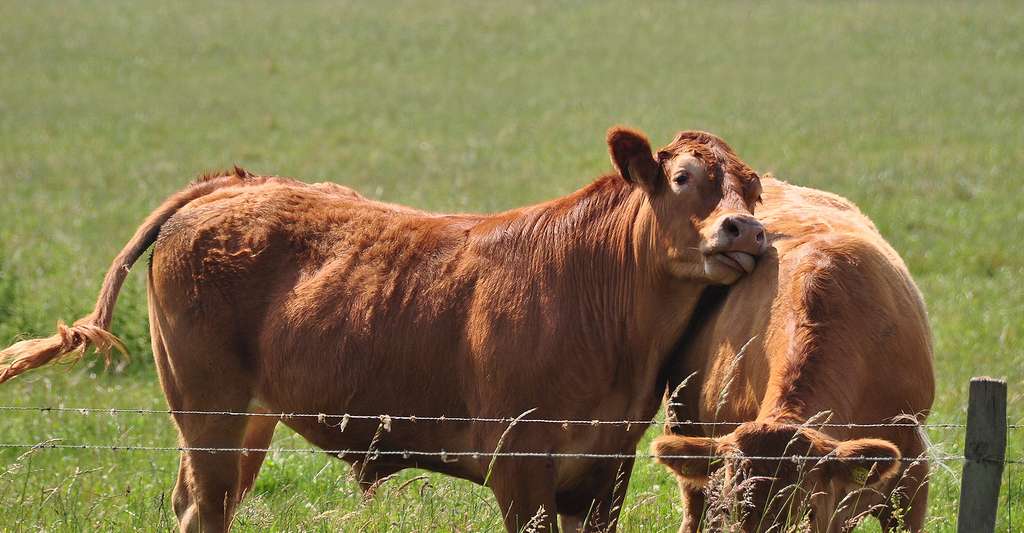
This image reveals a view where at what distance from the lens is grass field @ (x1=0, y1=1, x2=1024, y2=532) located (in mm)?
7980

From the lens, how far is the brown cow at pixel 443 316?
19.6 feet

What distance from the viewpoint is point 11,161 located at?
23.5 metres

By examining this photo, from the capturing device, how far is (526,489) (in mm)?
5926

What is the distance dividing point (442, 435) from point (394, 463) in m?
0.32

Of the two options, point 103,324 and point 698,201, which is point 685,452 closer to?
point 698,201

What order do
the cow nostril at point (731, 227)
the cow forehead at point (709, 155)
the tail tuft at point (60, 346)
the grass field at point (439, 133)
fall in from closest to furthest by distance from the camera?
1. the cow nostril at point (731, 227)
2. the cow forehead at point (709, 155)
3. the tail tuft at point (60, 346)
4. the grass field at point (439, 133)

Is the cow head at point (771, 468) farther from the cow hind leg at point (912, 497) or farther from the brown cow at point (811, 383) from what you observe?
the cow hind leg at point (912, 497)

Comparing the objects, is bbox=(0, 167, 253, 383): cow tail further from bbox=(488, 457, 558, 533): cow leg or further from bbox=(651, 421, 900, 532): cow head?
bbox=(651, 421, 900, 532): cow head

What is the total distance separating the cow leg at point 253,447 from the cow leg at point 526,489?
1738 millimetres

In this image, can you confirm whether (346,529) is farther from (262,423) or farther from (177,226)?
(177,226)

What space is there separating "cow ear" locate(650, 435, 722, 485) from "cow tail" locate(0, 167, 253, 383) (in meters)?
2.80

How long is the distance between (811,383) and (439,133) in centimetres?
2294

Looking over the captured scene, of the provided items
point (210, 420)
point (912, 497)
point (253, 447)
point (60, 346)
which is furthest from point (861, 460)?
point (60, 346)

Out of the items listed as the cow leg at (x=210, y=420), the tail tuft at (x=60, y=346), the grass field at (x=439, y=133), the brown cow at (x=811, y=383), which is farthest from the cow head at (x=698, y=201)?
the tail tuft at (x=60, y=346)
